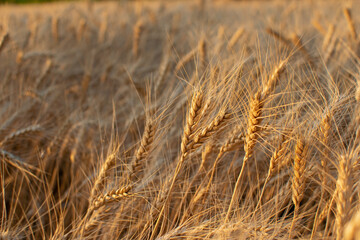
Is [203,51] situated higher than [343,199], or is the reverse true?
[203,51]

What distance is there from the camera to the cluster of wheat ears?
0.97m

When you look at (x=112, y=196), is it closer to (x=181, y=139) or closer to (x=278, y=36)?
(x=181, y=139)

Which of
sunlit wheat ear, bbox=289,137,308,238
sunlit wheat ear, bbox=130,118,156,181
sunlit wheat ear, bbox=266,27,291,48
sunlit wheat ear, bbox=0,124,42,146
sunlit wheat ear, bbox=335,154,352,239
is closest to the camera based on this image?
sunlit wheat ear, bbox=335,154,352,239

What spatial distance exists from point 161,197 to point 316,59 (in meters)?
1.30

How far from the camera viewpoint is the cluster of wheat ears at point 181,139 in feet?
3.17

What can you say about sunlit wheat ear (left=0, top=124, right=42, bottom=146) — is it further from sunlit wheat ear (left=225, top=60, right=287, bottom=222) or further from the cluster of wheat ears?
sunlit wheat ear (left=225, top=60, right=287, bottom=222)

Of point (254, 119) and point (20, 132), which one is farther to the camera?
point (20, 132)

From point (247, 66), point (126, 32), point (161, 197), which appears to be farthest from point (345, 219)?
point (126, 32)

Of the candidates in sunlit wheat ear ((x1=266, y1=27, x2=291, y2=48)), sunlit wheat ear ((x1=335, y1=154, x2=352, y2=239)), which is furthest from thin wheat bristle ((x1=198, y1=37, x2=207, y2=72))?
sunlit wheat ear ((x1=335, y1=154, x2=352, y2=239))

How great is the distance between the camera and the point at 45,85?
6.82 ft

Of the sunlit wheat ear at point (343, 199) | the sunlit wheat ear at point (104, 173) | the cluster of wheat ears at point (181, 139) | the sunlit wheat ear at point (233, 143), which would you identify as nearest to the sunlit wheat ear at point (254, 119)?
the cluster of wheat ears at point (181, 139)

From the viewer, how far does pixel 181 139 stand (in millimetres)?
1558

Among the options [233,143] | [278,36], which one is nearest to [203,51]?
[278,36]

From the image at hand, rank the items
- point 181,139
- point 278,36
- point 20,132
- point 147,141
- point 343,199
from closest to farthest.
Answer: point 343,199, point 147,141, point 20,132, point 181,139, point 278,36
